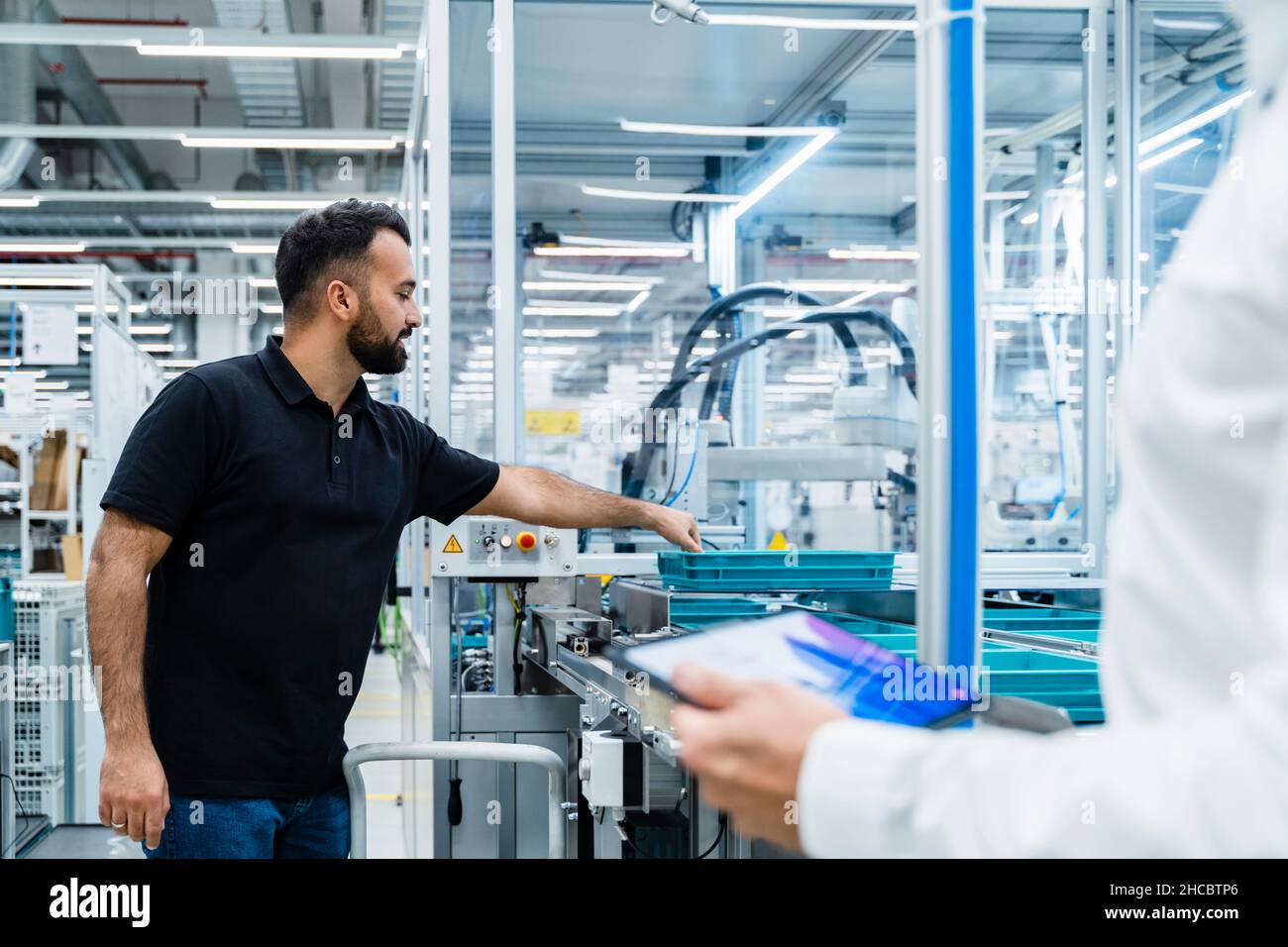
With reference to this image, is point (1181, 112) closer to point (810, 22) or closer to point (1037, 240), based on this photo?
point (1037, 240)

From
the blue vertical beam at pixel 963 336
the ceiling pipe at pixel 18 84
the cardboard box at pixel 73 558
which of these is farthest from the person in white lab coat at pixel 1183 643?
the ceiling pipe at pixel 18 84

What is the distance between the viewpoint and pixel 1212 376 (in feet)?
1.91

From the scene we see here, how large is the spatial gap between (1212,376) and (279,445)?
1.87 meters

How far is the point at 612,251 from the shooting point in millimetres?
5016

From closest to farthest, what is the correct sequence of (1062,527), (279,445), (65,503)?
1. (279,445)
2. (1062,527)
3. (65,503)

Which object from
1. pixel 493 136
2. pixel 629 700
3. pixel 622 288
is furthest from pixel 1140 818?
pixel 622 288

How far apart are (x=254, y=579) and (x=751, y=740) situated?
165 centimetres

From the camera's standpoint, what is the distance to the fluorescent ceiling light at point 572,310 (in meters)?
4.84

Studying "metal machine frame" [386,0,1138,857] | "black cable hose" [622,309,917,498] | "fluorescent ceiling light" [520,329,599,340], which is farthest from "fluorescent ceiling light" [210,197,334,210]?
"black cable hose" [622,309,917,498]

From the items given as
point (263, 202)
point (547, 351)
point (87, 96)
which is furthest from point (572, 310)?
point (87, 96)

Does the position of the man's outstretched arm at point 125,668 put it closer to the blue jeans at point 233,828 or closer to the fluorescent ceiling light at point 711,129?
the blue jeans at point 233,828

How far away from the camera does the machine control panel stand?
298cm

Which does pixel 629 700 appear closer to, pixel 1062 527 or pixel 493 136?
pixel 493 136

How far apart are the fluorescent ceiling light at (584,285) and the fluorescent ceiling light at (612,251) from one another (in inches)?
4.9
